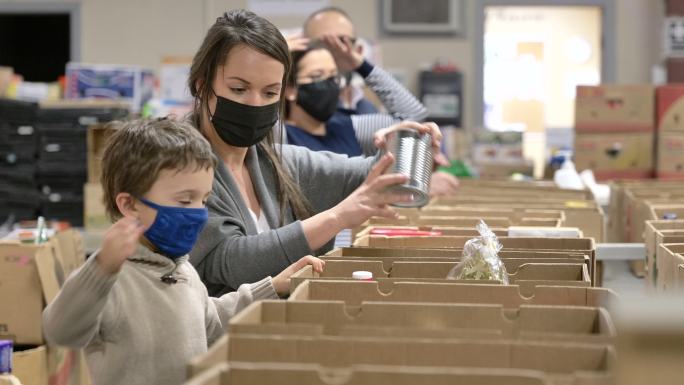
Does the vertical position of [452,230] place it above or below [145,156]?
below

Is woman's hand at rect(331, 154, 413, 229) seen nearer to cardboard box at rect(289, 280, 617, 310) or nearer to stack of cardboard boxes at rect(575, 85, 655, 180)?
cardboard box at rect(289, 280, 617, 310)

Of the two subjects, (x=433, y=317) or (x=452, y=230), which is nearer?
(x=433, y=317)

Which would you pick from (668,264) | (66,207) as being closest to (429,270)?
(668,264)

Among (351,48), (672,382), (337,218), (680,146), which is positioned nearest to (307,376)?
(672,382)

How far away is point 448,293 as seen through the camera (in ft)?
5.31

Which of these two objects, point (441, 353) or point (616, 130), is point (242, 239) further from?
point (616, 130)

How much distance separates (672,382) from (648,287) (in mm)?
1826

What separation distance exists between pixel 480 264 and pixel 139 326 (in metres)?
0.61

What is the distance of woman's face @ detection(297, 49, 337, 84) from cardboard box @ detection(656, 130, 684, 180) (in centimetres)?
246

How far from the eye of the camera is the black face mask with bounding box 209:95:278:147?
2203 mm

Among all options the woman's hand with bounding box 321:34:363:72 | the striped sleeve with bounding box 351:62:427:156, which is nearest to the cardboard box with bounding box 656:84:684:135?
the striped sleeve with bounding box 351:62:427:156

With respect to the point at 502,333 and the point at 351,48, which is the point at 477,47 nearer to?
the point at 351,48

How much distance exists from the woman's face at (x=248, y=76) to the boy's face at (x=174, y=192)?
495mm

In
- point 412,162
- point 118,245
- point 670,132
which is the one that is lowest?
point 118,245
